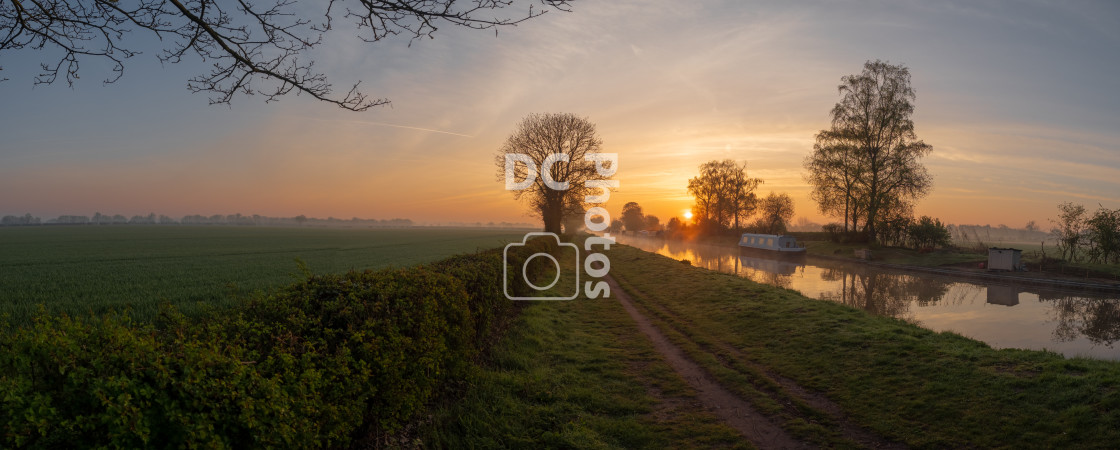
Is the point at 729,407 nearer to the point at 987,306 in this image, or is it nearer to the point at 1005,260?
the point at 987,306

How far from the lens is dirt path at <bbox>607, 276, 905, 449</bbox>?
5.46m

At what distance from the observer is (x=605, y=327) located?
37.4 feet

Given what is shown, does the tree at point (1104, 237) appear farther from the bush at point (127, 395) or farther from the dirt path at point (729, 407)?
the bush at point (127, 395)

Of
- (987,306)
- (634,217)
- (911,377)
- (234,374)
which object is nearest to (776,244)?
(987,306)

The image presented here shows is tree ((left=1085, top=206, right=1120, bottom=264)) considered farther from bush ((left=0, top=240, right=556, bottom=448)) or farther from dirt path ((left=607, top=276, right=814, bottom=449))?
bush ((left=0, top=240, right=556, bottom=448))

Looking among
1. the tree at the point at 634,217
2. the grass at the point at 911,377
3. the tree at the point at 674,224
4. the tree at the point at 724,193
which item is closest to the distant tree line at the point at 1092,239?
the grass at the point at 911,377

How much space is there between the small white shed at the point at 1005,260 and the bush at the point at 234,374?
98.1 feet

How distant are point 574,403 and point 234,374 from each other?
4.50 m

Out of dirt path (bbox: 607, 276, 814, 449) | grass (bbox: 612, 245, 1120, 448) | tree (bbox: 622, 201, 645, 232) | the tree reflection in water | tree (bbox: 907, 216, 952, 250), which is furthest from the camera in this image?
tree (bbox: 622, 201, 645, 232)

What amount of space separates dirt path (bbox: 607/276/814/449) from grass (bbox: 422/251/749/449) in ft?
0.61

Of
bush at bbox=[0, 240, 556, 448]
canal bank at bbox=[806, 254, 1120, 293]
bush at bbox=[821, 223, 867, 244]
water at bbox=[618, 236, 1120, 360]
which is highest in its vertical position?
bush at bbox=[821, 223, 867, 244]

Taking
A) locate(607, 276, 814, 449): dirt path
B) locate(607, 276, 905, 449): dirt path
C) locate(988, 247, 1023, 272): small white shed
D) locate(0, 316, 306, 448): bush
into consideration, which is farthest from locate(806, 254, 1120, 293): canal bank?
locate(0, 316, 306, 448): bush

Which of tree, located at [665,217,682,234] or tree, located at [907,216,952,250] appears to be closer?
tree, located at [907,216,952,250]

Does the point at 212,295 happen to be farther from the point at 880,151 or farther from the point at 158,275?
the point at 880,151
